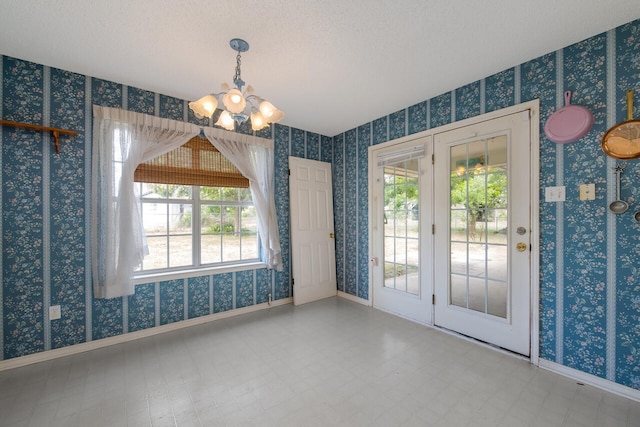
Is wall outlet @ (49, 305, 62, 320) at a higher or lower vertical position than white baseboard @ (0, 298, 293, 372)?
higher

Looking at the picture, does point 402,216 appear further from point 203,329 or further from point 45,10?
point 45,10

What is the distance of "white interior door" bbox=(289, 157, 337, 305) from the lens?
3807 millimetres

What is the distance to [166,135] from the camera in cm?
282

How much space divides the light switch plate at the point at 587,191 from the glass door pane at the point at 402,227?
1378mm

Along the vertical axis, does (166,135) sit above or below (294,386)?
above

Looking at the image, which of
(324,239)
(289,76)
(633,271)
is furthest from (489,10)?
(324,239)

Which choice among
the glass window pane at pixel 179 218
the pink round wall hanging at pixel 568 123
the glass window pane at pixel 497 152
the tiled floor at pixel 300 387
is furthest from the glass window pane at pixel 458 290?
the glass window pane at pixel 179 218

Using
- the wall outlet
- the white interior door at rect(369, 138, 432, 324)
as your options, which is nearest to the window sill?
the wall outlet

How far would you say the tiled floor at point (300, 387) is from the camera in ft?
5.40

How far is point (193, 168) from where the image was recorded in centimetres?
302

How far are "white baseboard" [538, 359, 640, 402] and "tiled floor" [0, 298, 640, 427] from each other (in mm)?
63

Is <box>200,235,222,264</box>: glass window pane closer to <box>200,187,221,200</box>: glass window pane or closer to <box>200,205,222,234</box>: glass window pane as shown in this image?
<box>200,205,222,234</box>: glass window pane

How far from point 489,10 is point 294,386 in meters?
2.84

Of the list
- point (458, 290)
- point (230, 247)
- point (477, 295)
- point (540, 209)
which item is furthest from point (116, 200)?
point (540, 209)
